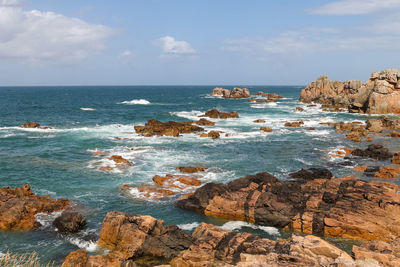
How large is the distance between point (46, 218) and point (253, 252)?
15.6 m

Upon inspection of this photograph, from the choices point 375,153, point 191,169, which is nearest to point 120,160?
point 191,169

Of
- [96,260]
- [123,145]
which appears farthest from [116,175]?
[96,260]

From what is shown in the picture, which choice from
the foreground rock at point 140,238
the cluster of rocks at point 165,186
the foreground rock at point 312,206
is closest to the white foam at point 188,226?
the foreground rock at point 312,206

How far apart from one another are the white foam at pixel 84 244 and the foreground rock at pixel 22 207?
146 inches

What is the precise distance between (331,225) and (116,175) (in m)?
20.9

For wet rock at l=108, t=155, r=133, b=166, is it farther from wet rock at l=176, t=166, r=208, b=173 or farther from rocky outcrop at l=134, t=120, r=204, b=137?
rocky outcrop at l=134, t=120, r=204, b=137

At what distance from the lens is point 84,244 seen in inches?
749

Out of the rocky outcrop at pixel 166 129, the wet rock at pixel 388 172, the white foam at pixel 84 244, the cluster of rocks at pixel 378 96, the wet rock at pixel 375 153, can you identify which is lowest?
the white foam at pixel 84 244

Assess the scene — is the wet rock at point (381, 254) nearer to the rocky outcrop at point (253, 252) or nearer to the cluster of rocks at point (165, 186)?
the rocky outcrop at point (253, 252)

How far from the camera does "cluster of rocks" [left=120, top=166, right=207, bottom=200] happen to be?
89.7 ft

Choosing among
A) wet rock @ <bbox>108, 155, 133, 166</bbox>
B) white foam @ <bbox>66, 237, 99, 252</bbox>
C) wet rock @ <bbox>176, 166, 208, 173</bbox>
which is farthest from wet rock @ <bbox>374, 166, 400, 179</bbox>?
white foam @ <bbox>66, 237, 99, 252</bbox>

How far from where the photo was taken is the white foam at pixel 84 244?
18605mm

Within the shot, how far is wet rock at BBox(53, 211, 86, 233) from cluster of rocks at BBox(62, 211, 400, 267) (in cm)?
288

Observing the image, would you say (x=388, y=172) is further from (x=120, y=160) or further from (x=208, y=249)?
(x=120, y=160)
